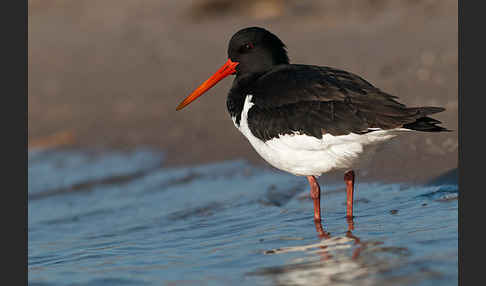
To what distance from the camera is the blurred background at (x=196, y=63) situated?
27.2 ft

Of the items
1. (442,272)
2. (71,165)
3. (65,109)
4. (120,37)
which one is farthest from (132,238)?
(120,37)

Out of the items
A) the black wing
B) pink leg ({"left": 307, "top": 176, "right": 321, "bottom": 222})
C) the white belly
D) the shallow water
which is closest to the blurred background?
the shallow water

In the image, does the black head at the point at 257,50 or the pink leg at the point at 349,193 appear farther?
the black head at the point at 257,50

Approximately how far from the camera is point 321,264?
4.38 m

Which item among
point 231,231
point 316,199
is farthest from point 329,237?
point 231,231

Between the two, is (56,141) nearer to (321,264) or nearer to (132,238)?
(132,238)

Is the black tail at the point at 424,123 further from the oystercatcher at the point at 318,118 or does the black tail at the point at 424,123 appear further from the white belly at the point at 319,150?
the white belly at the point at 319,150

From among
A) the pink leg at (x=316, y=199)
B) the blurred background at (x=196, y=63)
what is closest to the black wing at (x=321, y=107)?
the pink leg at (x=316, y=199)

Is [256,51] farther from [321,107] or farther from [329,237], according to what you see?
[329,237]

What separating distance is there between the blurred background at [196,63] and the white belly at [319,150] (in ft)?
4.93

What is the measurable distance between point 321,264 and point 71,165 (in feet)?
20.5

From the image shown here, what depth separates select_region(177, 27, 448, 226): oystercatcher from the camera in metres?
4.88

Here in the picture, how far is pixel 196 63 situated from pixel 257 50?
215 inches

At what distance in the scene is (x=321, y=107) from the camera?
5090 millimetres
